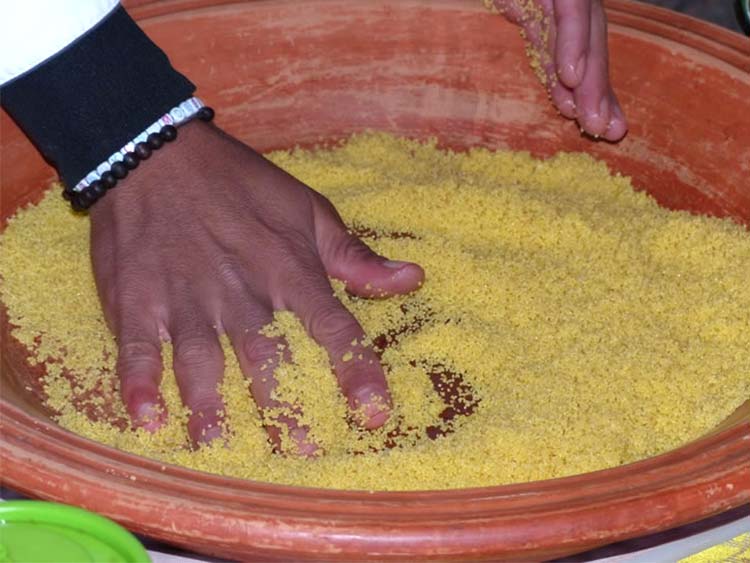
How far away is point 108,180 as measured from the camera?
3.12 ft

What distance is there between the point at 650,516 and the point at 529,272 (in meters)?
0.39

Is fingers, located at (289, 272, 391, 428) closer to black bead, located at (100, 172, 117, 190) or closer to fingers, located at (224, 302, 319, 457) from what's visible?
fingers, located at (224, 302, 319, 457)

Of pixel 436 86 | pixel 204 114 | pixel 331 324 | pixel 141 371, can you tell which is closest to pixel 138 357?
pixel 141 371

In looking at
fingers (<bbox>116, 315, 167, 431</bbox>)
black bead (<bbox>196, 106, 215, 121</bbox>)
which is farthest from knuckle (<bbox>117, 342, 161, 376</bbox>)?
black bead (<bbox>196, 106, 215, 121</bbox>)

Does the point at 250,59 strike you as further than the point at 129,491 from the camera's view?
Yes

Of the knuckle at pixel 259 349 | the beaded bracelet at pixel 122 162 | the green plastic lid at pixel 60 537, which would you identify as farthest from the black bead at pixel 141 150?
the green plastic lid at pixel 60 537

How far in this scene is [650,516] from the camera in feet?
2.09

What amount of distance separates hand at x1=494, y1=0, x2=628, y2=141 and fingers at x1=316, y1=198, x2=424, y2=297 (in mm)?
312

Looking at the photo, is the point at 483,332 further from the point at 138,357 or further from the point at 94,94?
the point at 94,94

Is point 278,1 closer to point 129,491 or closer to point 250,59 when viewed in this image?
point 250,59

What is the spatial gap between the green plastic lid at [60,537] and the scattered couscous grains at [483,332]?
8.2 inches

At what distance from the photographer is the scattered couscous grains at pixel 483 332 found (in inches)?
31.4

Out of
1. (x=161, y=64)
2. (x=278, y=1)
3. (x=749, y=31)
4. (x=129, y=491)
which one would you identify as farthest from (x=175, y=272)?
(x=749, y=31)

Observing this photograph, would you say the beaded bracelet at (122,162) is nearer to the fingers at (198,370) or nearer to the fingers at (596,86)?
the fingers at (198,370)
